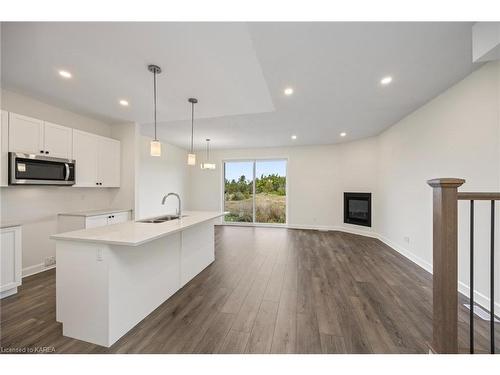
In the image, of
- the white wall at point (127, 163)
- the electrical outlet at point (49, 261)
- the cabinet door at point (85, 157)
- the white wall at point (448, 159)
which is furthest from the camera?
the white wall at point (127, 163)

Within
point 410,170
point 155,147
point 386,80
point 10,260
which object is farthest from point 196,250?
point 410,170

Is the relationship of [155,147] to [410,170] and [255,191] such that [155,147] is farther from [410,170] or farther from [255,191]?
[255,191]

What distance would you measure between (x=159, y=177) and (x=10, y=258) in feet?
11.8

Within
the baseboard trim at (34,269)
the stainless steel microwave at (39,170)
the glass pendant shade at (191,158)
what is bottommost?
the baseboard trim at (34,269)

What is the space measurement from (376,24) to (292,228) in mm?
5423

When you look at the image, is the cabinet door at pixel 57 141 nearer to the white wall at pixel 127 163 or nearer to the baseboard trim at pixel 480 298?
the white wall at pixel 127 163

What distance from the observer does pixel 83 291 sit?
163 cm

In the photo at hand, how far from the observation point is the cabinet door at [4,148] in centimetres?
236

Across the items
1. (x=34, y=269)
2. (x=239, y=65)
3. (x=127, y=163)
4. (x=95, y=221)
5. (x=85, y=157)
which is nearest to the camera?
(x=239, y=65)

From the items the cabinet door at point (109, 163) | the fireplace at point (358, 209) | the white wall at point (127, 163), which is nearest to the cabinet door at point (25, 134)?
the cabinet door at point (109, 163)

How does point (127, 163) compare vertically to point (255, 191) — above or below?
above

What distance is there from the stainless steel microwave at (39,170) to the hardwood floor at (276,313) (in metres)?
1.39

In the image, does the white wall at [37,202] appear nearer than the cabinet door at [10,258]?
No

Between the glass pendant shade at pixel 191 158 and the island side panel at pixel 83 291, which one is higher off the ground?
the glass pendant shade at pixel 191 158
